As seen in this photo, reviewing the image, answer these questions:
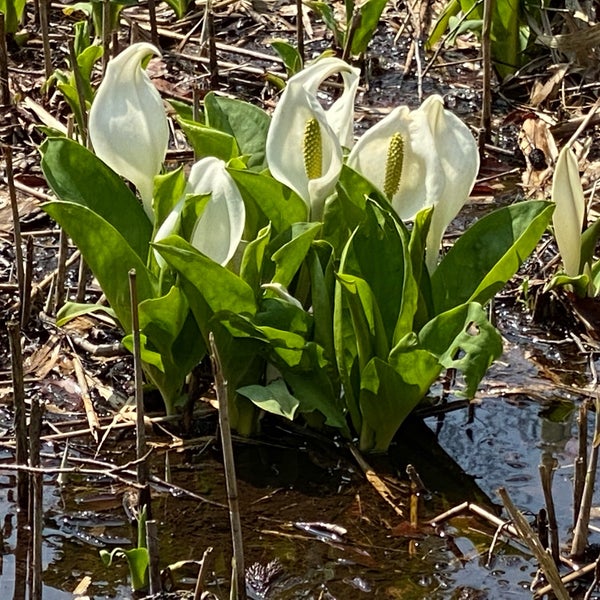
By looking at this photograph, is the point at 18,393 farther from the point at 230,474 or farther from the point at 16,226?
the point at 16,226

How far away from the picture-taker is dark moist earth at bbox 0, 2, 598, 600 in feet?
7.43

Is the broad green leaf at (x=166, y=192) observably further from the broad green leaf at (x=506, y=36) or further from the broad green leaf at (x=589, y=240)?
the broad green leaf at (x=506, y=36)

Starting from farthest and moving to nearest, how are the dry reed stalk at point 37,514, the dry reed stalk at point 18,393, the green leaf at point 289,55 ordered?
the green leaf at point 289,55 → the dry reed stalk at point 18,393 → the dry reed stalk at point 37,514

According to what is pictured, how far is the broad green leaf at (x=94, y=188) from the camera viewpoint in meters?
2.62

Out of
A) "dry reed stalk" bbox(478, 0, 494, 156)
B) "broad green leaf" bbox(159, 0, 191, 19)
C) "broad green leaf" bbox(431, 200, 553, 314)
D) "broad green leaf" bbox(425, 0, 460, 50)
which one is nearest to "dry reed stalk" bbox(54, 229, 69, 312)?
"broad green leaf" bbox(431, 200, 553, 314)

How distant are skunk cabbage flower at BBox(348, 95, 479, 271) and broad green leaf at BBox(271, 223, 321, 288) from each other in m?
0.19

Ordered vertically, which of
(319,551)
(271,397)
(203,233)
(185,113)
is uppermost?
(185,113)

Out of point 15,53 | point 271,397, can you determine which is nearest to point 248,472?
point 271,397

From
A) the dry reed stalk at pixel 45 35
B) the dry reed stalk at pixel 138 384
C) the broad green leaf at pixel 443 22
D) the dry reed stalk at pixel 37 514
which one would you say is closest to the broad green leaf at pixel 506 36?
the broad green leaf at pixel 443 22

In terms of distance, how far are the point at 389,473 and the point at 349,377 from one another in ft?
0.77

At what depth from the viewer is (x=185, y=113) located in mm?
2879

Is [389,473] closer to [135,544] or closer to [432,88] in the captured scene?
[135,544]

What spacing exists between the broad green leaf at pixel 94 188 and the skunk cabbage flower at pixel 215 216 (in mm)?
199

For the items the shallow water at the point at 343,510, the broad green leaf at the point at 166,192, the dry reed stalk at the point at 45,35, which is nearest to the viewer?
the shallow water at the point at 343,510
